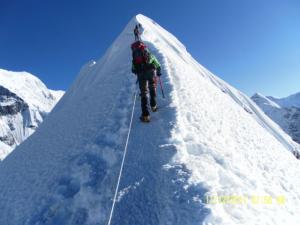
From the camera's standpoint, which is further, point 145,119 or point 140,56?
point 140,56

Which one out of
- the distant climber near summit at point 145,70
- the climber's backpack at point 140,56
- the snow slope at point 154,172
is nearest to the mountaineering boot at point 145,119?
the snow slope at point 154,172

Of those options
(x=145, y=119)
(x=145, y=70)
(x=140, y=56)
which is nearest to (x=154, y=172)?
(x=145, y=119)

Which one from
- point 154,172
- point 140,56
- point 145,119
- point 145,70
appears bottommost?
point 154,172

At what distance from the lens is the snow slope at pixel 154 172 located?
527 cm

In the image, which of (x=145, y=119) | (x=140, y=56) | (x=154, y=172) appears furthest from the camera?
(x=140, y=56)

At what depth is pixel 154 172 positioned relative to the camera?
6191 mm

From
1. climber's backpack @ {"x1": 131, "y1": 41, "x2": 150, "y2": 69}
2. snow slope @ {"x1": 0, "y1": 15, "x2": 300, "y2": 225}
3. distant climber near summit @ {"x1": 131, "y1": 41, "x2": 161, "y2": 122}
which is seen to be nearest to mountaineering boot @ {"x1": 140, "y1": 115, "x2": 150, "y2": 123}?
snow slope @ {"x1": 0, "y1": 15, "x2": 300, "y2": 225}

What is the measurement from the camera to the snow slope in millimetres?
5266

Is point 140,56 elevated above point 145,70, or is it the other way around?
point 140,56

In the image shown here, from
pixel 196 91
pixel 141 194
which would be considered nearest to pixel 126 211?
pixel 141 194

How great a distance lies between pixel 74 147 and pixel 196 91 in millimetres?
5862

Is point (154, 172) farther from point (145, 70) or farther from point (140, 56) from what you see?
point (140, 56)

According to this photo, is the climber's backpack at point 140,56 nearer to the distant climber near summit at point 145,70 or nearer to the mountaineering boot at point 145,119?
the distant climber near summit at point 145,70

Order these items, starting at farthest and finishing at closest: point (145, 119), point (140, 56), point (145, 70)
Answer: point (140, 56) < point (145, 70) < point (145, 119)
